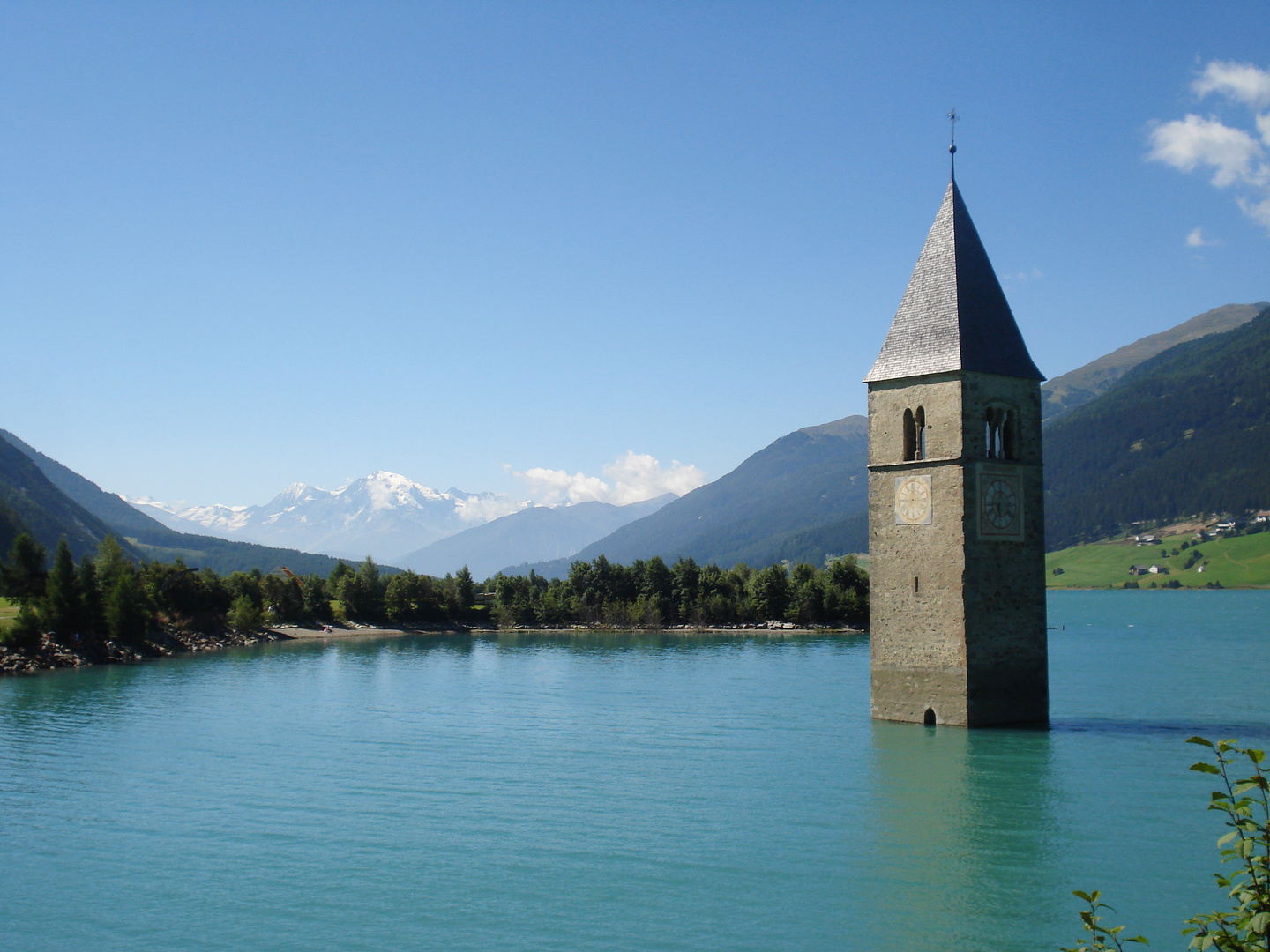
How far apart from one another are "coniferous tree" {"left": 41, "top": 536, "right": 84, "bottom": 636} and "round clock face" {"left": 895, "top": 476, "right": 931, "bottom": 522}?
72.3 metres

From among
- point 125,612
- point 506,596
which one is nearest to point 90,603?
point 125,612

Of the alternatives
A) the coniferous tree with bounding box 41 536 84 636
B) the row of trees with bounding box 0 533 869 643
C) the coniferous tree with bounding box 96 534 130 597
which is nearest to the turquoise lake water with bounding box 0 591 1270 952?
the coniferous tree with bounding box 41 536 84 636

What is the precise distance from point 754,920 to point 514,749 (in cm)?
2156

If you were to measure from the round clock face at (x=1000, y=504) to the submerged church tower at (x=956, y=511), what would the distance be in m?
0.05

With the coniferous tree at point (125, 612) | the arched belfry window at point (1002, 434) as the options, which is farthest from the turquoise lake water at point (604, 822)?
the coniferous tree at point (125, 612)

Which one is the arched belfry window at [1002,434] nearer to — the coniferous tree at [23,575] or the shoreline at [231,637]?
the shoreline at [231,637]

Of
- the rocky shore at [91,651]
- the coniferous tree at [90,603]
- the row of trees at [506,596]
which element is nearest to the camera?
the rocky shore at [91,651]

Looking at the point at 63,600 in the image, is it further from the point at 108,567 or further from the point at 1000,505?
the point at 1000,505

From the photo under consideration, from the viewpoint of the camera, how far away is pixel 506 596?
5719 inches

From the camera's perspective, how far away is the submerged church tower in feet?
118

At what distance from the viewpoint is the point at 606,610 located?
138 meters

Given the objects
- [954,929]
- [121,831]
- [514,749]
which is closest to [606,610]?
[514,749]

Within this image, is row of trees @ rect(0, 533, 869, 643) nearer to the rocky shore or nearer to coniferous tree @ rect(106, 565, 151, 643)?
coniferous tree @ rect(106, 565, 151, 643)

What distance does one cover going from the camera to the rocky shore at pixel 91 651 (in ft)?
252
